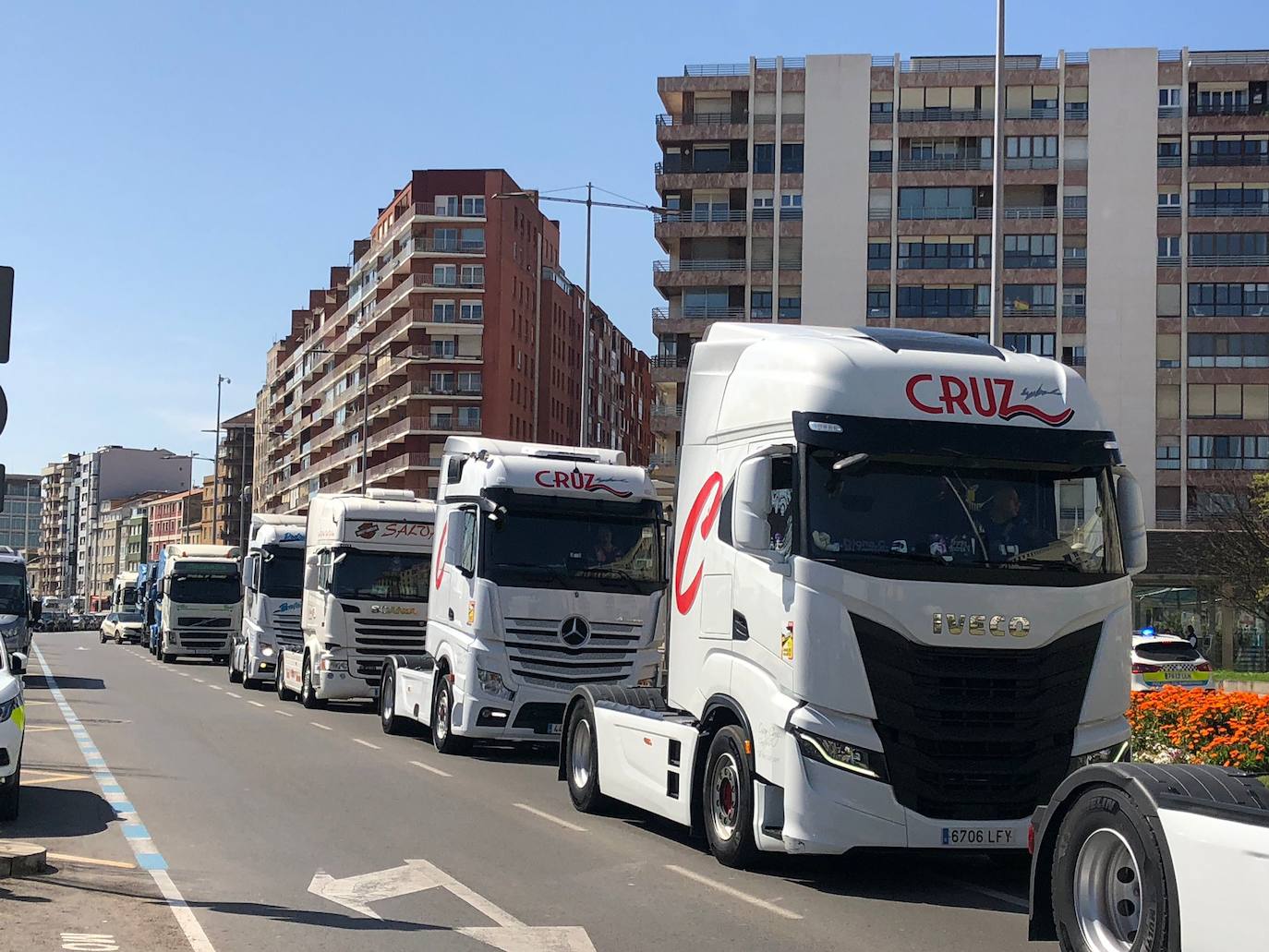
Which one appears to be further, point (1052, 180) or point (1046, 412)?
point (1052, 180)

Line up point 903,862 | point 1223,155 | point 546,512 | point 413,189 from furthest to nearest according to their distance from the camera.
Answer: point 413,189, point 1223,155, point 546,512, point 903,862

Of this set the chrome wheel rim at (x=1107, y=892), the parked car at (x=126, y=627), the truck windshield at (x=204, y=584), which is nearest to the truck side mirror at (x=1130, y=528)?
the chrome wheel rim at (x=1107, y=892)

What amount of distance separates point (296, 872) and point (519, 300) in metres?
101

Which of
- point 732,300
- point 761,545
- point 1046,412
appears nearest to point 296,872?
point 761,545

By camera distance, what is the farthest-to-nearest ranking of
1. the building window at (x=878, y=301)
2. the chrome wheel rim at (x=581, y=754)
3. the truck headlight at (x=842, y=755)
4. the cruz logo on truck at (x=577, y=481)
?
the building window at (x=878, y=301)
the cruz logo on truck at (x=577, y=481)
the chrome wheel rim at (x=581, y=754)
the truck headlight at (x=842, y=755)

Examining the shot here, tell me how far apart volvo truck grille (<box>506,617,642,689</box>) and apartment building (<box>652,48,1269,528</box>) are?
56282 millimetres

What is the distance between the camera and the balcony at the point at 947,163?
7556 cm

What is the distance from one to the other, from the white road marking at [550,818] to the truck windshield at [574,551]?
4.01m

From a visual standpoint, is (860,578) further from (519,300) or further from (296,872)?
(519,300)

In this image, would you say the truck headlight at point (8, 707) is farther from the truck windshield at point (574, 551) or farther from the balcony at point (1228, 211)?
the balcony at point (1228, 211)

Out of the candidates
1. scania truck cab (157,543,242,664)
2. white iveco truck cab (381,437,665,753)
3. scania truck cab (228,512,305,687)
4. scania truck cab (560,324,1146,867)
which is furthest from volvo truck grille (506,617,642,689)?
scania truck cab (157,543,242,664)

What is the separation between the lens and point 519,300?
364 ft

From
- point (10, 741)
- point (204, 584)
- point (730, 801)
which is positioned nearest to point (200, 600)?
point (204, 584)

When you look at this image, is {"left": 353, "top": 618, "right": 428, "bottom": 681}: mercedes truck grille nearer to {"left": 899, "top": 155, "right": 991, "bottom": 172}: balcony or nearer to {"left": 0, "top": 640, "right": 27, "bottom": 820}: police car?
{"left": 0, "top": 640, "right": 27, "bottom": 820}: police car
